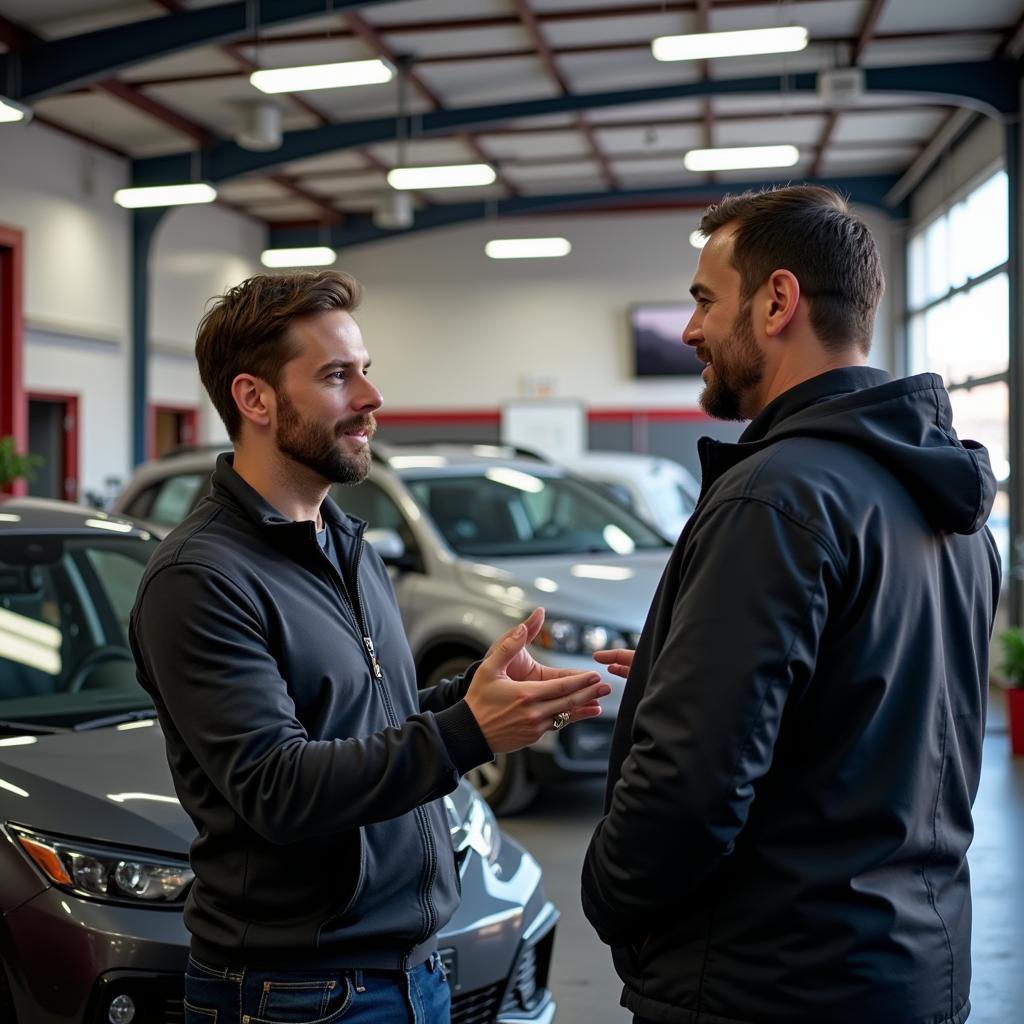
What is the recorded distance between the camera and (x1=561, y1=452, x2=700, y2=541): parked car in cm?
1098

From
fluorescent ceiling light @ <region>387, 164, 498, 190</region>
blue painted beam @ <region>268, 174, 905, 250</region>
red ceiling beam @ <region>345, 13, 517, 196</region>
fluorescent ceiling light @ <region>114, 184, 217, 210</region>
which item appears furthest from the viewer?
blue painted beam @ <region>268, 174, 905, 250</region>

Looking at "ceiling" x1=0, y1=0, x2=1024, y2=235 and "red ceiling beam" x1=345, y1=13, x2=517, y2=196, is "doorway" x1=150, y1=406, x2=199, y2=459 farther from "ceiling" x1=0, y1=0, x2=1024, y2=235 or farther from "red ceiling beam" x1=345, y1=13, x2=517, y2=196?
"red ceiling beam" x1=345, y1=13, x2=517, y2=196

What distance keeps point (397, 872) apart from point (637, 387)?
18.5 meters

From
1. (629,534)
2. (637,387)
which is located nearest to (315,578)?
(629,534)

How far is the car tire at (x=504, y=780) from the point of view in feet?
19.5

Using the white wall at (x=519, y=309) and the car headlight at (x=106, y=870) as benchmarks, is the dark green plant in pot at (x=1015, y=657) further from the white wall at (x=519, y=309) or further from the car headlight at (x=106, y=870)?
the white wall at (x=519, y=309)

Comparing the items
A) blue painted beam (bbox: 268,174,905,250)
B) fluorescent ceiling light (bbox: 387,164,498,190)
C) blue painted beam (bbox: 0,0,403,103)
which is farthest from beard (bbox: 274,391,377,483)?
blue painted beam (bbox: 268,174,905,250)

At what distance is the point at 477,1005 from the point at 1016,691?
19.6ft

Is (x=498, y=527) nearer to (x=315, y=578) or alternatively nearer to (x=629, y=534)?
(x=629, y=534)

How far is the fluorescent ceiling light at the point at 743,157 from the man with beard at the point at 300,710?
1118cm

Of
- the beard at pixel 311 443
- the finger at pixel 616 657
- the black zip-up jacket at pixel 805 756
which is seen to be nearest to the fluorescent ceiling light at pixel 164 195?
the beard at pixel 311 443

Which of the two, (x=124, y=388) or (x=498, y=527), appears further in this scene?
(x=124, y=388)

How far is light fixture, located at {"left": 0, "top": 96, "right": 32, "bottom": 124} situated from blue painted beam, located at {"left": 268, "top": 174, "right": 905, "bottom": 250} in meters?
9.07

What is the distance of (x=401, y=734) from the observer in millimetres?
1741
